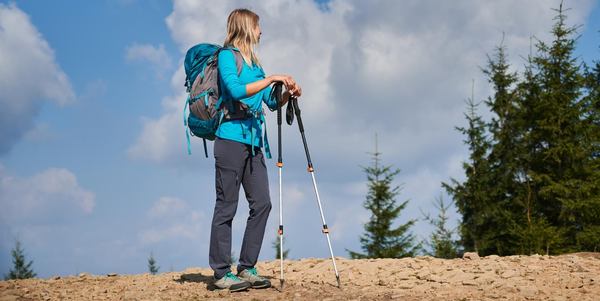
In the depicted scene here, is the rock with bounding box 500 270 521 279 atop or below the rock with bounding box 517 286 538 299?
atop

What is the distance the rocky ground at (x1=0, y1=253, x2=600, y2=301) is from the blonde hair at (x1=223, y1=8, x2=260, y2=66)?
2.77 m

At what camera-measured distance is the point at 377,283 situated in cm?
784

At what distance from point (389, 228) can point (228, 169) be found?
16092mm

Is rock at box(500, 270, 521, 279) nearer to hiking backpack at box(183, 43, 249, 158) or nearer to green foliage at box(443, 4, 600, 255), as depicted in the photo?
hiking backpack at box(183, 43, 249, 158)

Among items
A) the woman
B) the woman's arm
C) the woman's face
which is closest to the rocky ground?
the woman

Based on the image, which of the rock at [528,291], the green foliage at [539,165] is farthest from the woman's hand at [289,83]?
the green foliage at [539,165]

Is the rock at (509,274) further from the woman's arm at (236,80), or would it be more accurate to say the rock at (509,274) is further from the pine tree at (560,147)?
the pine tree at (560,147)

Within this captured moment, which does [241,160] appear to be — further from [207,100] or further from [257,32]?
[257,32]

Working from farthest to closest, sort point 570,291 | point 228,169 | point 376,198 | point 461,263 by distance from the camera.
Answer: point 376,198
point 461,263
point 570,291
point 228,169

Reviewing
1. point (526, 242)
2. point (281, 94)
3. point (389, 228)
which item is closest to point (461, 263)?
point (281, 94)

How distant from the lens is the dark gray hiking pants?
21.2 ft

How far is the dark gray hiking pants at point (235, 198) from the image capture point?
21.2ft

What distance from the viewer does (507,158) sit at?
2298 centimetres

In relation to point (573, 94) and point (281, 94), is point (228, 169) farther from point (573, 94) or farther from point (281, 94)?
point (573, 94)
